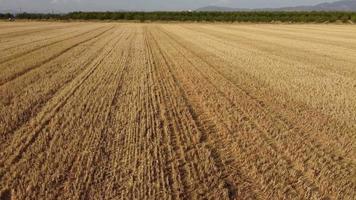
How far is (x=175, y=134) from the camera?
6504 mm

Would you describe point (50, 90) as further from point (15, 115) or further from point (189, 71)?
point (189, 71)

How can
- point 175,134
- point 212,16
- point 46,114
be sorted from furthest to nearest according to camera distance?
point 212,16 → point 46,114 → point 175,134

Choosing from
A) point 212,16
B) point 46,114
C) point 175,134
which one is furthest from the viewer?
point 212,16

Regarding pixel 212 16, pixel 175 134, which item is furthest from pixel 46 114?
pixel 212 16

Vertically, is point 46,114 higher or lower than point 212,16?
higher

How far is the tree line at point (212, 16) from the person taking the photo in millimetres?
67250

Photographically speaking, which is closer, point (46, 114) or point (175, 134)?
point (175, 134)

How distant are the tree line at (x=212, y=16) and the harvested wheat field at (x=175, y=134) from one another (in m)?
58.4

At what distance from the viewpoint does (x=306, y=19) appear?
67.6m

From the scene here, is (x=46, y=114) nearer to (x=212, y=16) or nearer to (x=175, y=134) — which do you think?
(x=175, y=134)

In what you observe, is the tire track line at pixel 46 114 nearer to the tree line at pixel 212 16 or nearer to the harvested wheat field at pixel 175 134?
the harvested wheat field at pixel 175 134

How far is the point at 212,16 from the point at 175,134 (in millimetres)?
66915

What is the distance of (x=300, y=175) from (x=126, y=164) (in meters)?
2.17

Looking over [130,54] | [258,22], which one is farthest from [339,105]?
[258,22]
